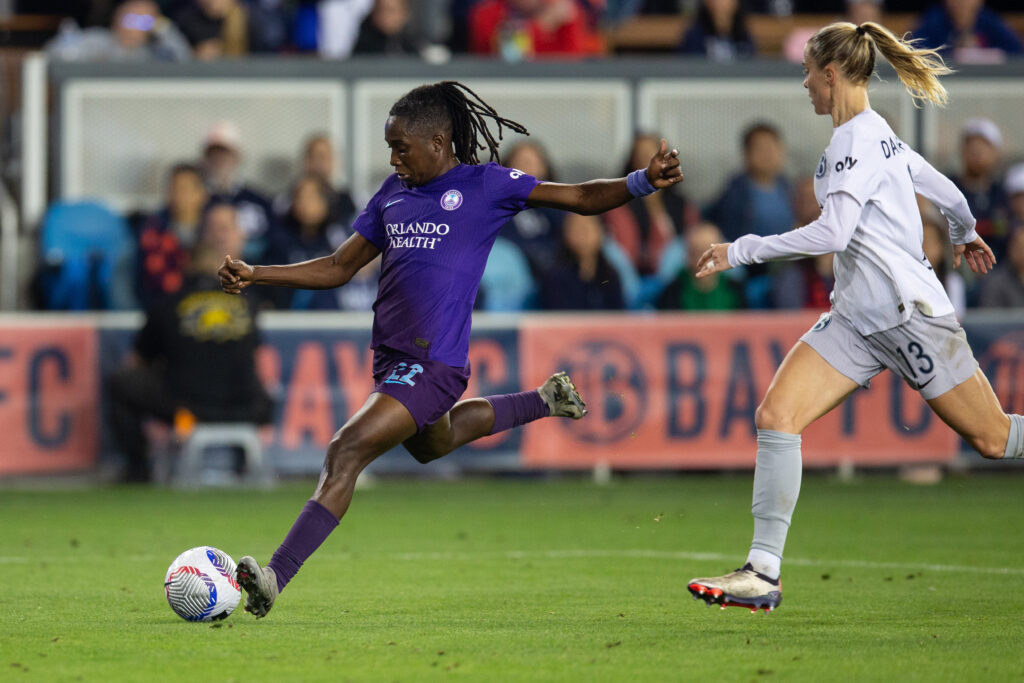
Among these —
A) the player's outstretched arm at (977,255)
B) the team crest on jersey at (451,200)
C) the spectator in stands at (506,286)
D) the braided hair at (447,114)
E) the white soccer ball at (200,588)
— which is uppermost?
the braided hair at (447,114)

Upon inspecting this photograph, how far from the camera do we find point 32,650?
21.1 feet

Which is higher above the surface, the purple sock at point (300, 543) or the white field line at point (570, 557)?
the purple sock at point (300, 543)

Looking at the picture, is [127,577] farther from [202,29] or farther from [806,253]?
[202,29]

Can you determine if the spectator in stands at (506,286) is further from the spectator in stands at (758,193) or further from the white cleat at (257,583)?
the white cleat at (257,583)

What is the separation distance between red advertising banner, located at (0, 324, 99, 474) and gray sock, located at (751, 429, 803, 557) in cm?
919

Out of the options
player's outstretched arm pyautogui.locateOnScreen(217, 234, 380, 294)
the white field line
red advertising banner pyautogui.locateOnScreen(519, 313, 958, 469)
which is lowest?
red advertising banner pyautogui.locateOnScreen(519, 313, 958, 469)

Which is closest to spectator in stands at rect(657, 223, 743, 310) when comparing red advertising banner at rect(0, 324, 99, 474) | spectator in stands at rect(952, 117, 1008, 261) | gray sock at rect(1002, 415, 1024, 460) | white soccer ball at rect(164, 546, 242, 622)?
spectator in stands at rect(952, 117, 1008, 261)

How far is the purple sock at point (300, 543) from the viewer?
6.87 meters

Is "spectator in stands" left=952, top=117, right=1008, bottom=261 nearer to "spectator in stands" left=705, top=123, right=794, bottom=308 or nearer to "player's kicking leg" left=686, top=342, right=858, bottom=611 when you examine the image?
"spectator in stands" left=705, top=123, right=794, bottom=308

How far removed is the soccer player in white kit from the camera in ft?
23.1

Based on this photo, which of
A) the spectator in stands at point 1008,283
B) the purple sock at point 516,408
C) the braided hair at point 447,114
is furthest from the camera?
the spectator in stands at point 1008,283

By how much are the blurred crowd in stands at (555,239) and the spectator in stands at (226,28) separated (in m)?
1.58

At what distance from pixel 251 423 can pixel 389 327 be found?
756cm

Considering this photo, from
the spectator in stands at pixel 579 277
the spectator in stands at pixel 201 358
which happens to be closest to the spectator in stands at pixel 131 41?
the spectator in stands at pixel 201 358
